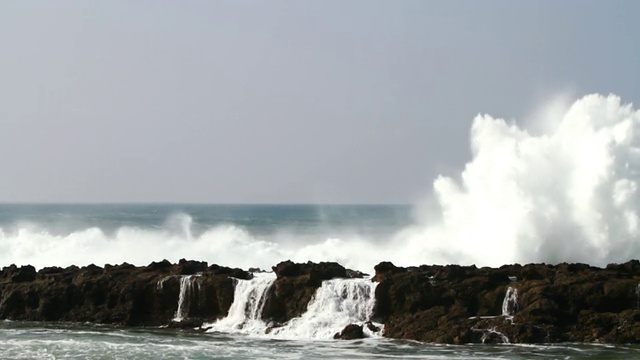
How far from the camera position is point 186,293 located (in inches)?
1145

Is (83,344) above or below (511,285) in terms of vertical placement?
below

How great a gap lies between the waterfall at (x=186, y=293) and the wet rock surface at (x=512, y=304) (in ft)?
18.6

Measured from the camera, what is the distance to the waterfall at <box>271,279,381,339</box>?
2644 cm

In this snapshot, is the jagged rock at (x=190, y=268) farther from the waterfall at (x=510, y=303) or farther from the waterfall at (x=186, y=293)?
the waterfall at (x=510, y=303)

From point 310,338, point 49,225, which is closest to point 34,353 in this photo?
point 310,338

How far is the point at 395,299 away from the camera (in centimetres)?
2670

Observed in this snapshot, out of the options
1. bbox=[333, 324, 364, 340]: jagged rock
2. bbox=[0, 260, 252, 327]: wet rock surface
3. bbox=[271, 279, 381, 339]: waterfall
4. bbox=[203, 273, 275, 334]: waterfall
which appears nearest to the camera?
bbox=[333, 324, 364, 340]: jagged rock

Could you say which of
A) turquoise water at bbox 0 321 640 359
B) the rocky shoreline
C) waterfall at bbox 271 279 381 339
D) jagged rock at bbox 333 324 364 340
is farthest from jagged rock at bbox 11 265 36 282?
jagged rock at bbox 333 324 364 340

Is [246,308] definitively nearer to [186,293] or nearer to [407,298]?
[186,293]

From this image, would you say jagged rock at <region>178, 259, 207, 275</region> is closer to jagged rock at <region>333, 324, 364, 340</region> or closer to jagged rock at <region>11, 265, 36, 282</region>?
jagged rock at <region>11, 265, 36, 282</region>

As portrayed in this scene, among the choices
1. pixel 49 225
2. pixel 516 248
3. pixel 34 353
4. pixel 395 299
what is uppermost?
pixel 49 225

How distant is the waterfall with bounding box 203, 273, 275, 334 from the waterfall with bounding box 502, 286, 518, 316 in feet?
22.4

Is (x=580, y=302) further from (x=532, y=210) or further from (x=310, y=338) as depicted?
(x=532, y=210)

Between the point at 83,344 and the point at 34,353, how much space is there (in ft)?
5.57
